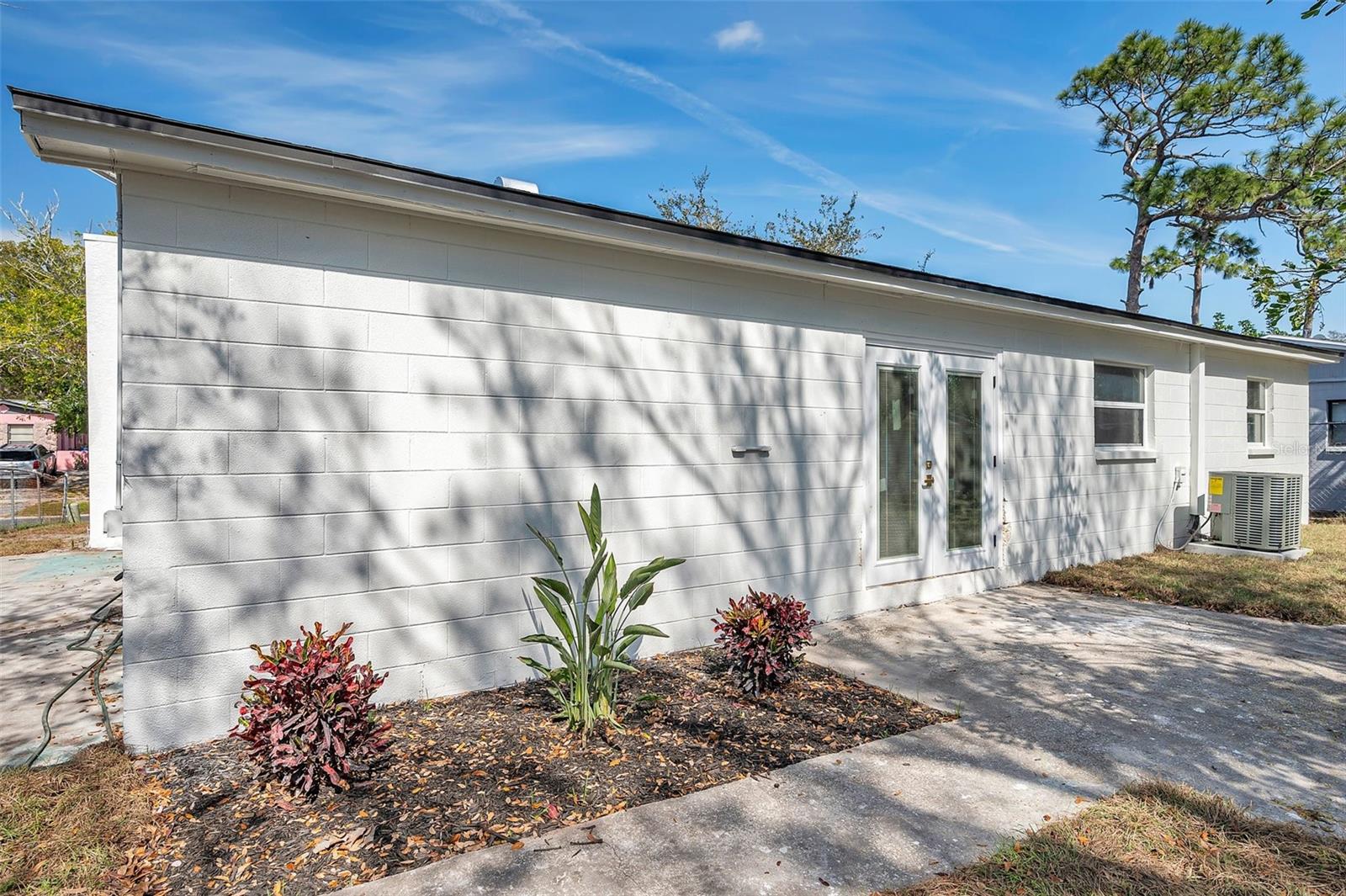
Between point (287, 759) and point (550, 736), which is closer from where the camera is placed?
point (287, 759)

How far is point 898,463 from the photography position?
612cm

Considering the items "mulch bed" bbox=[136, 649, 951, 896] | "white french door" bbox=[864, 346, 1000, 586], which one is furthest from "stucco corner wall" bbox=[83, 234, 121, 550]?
"white french door" bbox=[864, 346, 1000, 586]

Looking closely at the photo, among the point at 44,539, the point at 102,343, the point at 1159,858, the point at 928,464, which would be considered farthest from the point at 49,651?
the point at 44,539

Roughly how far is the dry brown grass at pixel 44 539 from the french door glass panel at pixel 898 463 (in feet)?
32.8

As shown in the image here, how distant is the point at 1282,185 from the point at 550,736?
68.0ft

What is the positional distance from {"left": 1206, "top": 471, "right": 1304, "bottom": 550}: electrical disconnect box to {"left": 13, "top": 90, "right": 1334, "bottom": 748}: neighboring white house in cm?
408

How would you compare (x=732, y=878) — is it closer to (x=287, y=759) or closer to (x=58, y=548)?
(x=287, y=759)

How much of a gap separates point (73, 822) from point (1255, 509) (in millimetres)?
10616

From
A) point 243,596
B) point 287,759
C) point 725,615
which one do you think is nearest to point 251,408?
point 243,596

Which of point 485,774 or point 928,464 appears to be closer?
point 485,774

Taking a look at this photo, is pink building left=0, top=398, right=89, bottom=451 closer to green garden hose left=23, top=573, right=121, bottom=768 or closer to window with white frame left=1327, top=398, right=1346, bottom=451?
green garden hose left=23, top=573, right=121, bottom=768

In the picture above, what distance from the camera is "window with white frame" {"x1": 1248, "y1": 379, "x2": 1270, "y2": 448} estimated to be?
35.9ft

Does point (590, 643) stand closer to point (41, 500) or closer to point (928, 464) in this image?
point (928, 464)

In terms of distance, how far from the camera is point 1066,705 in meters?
3.92
